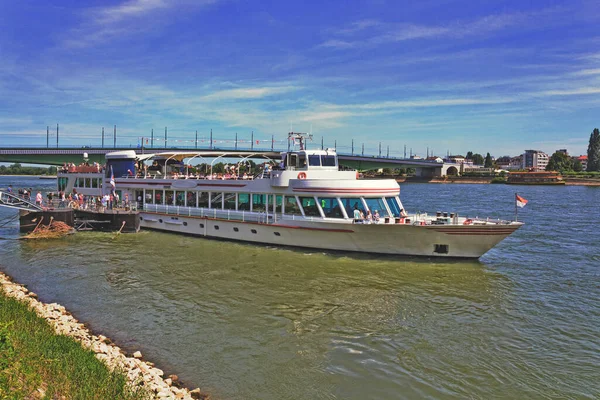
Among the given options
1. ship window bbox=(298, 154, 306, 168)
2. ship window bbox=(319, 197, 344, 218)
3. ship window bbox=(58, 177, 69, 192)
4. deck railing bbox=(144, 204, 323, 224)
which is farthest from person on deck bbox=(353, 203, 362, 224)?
ship window bbox=(58, 177, 69, 192)

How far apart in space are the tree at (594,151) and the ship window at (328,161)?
133476 mm

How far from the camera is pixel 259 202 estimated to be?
2334cm

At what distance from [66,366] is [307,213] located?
45.5 ft

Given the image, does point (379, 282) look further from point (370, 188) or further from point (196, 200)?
point (196, 200)

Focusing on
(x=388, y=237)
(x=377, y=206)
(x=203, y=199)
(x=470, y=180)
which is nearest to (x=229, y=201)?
(x=203, y=199)

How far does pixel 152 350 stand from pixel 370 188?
39.7 feet

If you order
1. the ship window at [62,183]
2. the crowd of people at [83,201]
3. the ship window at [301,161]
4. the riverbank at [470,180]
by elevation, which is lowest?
the crowd of people at [83,201]

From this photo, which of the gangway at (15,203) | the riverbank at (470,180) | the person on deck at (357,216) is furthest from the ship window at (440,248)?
the riverbank at (470,180)

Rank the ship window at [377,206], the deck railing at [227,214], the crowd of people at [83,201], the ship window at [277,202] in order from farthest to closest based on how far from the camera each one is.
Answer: the crowd of people at [83,201] < the ship window at [277,202] < the deck railing at [227,214] < the ship window at [377,206]

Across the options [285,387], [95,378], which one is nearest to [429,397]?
[285,387]

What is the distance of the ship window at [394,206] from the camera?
20.8 m

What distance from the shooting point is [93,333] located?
1202 cm

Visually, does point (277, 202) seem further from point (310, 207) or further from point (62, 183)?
point (62, 183)

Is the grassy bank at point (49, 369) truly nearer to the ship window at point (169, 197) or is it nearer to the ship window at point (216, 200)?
the ship window at point (216, 200)
